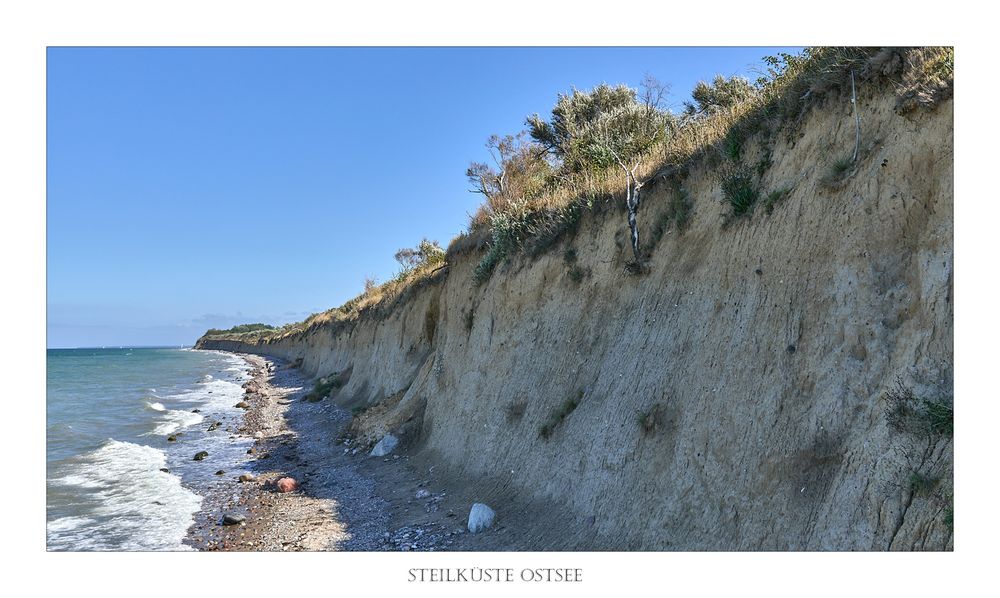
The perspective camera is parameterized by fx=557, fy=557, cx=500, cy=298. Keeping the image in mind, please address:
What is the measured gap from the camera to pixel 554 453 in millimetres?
9234

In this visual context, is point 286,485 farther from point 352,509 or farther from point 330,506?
point 352,509

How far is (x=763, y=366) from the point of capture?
21.1 feet

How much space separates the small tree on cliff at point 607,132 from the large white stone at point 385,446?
27.2 ft

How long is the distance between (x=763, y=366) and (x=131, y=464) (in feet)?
54.9

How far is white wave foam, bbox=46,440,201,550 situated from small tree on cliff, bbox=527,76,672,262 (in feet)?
33.0

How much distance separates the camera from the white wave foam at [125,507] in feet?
32.7

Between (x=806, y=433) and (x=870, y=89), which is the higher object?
(x=870, y=89)

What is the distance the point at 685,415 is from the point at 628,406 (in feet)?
3.75

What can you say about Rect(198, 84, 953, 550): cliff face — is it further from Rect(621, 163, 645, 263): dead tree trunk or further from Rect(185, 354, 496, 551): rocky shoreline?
Rect(185, 354, 496, 551): rocky shoreline

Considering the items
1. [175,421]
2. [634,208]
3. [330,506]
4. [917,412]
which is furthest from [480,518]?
[175,421]

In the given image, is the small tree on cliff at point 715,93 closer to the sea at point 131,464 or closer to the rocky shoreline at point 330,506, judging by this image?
the rocky shoreline at point 330,506

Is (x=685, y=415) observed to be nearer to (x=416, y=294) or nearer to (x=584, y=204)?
(x=584, y=204)

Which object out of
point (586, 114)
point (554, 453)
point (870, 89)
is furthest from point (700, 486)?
point (586, 114)

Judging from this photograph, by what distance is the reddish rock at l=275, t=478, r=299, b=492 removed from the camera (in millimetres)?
12446
